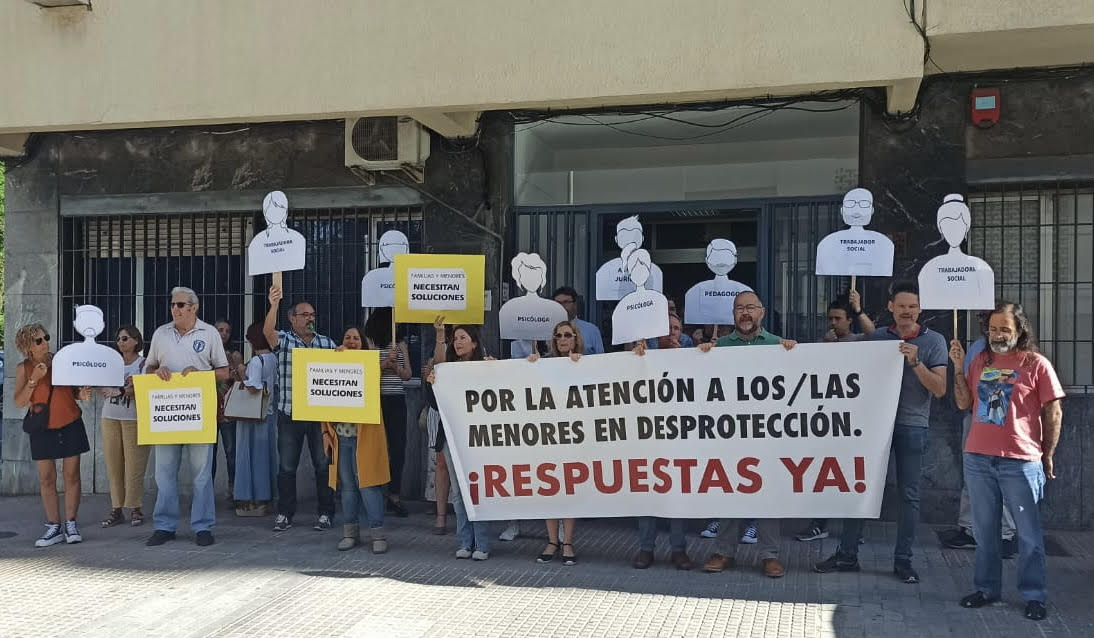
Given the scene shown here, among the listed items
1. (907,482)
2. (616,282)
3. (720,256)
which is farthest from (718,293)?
(907,482)

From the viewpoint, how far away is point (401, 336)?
332 inches

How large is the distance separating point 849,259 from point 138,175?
6.98 meters

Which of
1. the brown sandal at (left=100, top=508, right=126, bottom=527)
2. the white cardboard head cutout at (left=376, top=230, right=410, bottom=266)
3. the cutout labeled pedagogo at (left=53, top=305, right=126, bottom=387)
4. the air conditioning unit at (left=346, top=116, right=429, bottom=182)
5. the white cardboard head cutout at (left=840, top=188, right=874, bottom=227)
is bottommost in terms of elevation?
the brown sandal at (left=100, top=508, right=126, bottom=527)

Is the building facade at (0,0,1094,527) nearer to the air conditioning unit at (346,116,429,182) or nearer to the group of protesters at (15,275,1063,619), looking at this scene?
the air conditioning unit at (346,116,429,182)

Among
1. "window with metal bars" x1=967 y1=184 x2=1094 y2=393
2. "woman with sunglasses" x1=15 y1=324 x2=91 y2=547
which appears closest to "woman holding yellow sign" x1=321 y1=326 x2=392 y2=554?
"woman with sunglasses" x1=15 y1=324 x2=91 y2=547

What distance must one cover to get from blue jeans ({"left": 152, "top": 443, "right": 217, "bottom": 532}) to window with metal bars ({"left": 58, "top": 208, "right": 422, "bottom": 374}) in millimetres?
2463

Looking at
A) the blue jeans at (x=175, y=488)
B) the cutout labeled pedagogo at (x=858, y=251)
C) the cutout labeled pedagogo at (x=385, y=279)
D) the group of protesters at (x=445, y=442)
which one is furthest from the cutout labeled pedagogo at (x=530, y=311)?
the blue jeans at (x=175, y=488)

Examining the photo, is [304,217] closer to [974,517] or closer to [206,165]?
[206,165]

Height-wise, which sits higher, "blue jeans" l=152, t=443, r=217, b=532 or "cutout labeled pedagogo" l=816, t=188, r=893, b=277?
"cutout labeled pedagogo" l=816, t=188, r=893, b=277

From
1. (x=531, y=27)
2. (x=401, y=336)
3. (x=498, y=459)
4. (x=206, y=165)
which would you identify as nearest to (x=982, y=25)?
(x=531, y=27)

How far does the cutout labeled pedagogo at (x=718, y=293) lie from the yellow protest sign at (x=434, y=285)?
1.72 metres

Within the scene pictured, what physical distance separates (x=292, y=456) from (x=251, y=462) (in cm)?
72

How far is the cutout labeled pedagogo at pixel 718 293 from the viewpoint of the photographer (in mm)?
7695

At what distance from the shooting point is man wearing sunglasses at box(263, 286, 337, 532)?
24.8ft
